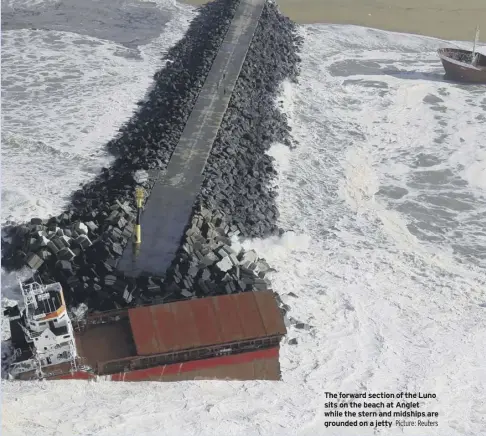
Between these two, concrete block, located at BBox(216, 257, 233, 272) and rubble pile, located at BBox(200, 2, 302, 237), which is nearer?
concrete block, located at BBox(216, 257, 233, 272)

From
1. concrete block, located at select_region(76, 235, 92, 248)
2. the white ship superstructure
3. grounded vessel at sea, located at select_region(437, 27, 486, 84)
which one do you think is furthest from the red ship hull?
grounded vessel at sea, located at select_region(437, 27, 486, 84)

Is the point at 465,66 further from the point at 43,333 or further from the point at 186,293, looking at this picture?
the point at 43,333

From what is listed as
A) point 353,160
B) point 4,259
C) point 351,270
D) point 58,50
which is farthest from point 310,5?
point 4,259

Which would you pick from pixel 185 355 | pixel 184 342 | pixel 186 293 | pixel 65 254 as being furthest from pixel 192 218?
pixel 185 355

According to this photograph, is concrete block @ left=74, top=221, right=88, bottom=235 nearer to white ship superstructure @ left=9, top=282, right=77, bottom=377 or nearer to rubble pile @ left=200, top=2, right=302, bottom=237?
rubble pile @ left=200, top=2, right=302, bottom=237

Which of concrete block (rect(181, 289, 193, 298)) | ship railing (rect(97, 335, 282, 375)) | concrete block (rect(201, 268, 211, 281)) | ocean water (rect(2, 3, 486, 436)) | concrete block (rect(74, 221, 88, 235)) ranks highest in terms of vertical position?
concrete block (rect(74, 221, 88, 235))

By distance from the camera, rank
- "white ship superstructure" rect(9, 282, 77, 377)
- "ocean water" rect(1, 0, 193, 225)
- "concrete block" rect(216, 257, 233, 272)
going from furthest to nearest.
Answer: "ocean water" rect(1, 0, 193, 225)
"concrete block" rect(216, 257, 233, 272)
"white ship superstructure" rect(9, 282, 77, 377)

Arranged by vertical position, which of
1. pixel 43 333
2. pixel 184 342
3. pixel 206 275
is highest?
pixel 43 333
